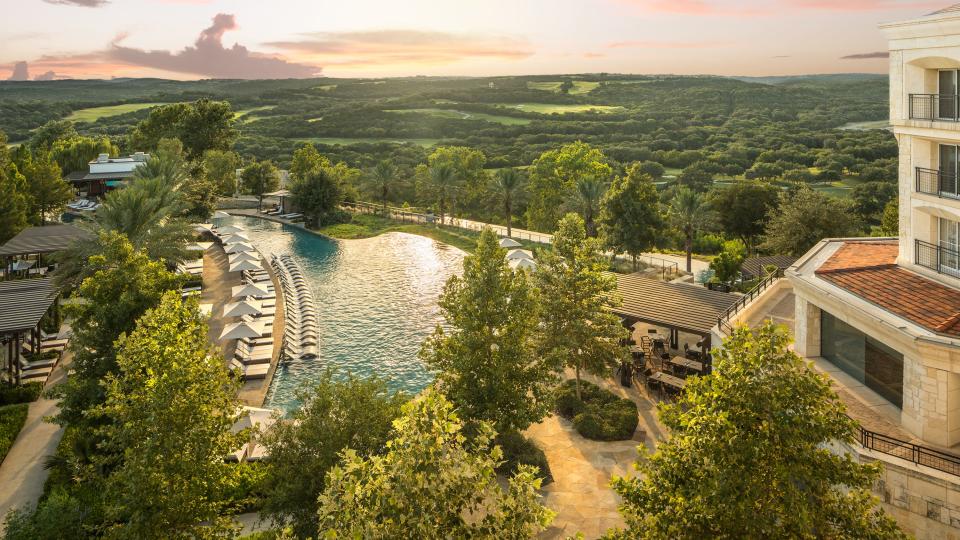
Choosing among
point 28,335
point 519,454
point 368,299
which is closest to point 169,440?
point 519,454

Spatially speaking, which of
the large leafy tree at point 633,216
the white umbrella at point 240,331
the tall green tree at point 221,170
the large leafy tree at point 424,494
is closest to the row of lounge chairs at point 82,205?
the tall green tree at point 221,170

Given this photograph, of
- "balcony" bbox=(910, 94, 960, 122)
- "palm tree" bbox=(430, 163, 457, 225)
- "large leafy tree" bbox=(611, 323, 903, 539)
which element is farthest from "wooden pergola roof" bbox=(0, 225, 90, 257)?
"balcony" bbox=(910, 94, 960, 122)

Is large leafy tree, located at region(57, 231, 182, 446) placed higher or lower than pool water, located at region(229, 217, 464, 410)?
higher

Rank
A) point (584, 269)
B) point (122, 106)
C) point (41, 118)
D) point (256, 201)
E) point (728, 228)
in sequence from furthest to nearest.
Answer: point (122, 106), point (41, 118), point (256, 201), point (728, 228), point (584, 269)

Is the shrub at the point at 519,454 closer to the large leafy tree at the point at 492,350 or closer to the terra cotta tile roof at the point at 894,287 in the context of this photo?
the large leafy tree at the point at 492,350

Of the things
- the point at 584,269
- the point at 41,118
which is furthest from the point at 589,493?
the point at 41,118

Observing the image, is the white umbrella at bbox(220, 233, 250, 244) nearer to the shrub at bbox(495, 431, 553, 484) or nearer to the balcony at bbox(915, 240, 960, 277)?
the shrub at bbox(495, 431, 553, 484)

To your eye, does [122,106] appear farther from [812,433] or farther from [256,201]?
[812,433]
